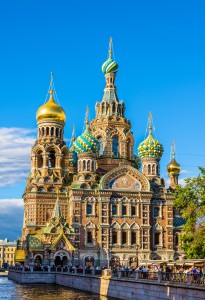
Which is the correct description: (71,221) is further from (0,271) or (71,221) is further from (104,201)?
(0,271)

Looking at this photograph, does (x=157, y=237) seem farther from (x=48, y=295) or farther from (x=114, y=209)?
(x=48, y=295)

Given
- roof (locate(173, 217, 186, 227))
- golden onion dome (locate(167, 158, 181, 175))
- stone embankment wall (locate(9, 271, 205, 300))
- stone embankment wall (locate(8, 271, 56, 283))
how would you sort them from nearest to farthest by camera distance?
stone embankment wall (locate(9, 271, 205, 300)), stone embankment wall (locate(8, 271, 56, 283)), roof (locate(173, 217, 186, 227)), golden onion dome (locate(167, 158, 181, 175))

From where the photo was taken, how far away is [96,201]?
6044cm

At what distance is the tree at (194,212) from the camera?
3409 centimetres

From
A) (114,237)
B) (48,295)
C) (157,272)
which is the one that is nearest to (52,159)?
(114,237)

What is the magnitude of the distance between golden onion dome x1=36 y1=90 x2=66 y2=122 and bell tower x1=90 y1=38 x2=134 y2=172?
4.88 meters

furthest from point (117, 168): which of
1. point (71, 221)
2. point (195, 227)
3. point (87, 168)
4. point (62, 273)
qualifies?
point (195, 227)

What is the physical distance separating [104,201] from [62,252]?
741 cm

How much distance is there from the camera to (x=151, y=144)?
64.4 m

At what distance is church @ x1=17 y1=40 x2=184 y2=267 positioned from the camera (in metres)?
58.2

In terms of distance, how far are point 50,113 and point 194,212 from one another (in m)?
33.6

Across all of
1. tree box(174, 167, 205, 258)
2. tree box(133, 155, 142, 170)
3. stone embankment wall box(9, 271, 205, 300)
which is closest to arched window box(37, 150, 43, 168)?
tree box(133, 155, 142, 170)

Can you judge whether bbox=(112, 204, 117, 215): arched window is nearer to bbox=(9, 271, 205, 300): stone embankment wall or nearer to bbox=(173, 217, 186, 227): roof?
bbox=(173, 217, 186, 227): roof

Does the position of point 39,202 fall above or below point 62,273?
above
